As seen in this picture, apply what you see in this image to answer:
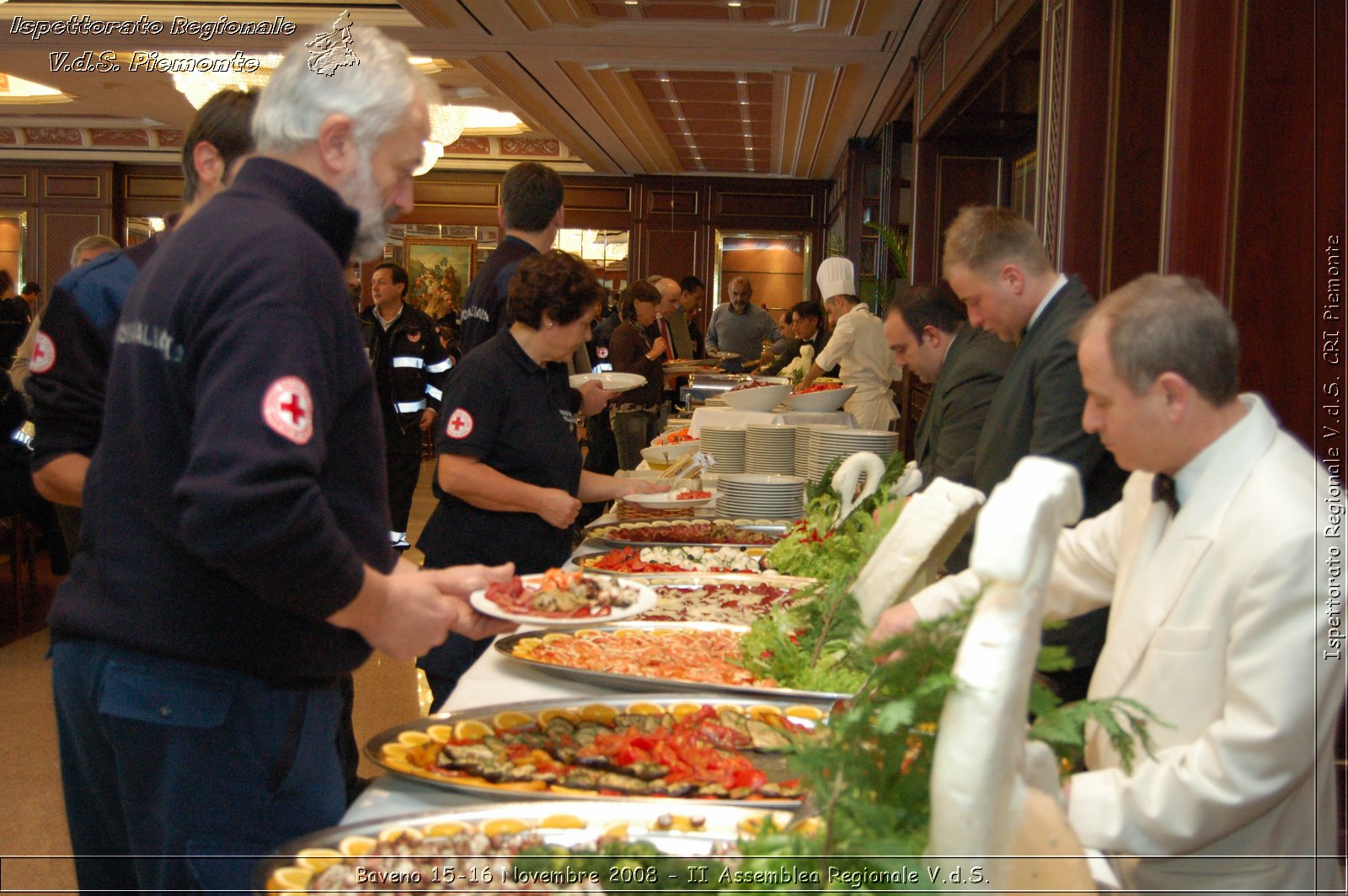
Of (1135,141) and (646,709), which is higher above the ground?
(1135,141)

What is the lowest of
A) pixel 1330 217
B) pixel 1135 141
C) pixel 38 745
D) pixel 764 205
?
pixel 38 745

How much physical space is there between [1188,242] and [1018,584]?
182cm

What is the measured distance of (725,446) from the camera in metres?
4.28

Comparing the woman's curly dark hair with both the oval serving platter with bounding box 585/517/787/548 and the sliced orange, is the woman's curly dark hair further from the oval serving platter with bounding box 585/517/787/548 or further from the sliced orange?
the sliced orange

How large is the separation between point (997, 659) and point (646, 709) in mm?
953

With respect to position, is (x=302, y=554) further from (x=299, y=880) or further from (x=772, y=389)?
(x=772, y=389)

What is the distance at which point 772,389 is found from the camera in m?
5.36

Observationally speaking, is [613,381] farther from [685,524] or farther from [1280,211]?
[1280,211]

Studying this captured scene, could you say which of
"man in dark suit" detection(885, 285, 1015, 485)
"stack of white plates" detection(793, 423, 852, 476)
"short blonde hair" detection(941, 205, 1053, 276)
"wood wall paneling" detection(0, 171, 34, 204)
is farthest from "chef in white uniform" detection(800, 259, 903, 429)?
"wood wall paneling" detection(0, 171, 34, 204)

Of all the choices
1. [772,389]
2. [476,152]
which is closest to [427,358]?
[772,389]

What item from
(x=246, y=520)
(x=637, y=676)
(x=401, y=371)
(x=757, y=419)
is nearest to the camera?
(x=246, y=520)

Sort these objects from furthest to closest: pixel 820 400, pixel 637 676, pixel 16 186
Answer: pixel 16 186 < pixel 820 400 < pixel 637 676

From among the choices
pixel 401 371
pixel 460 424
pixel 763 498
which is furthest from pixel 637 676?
pixel 401 371

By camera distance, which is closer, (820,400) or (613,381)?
(613,381)
